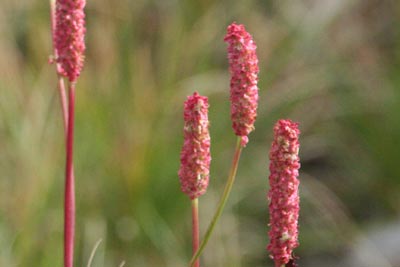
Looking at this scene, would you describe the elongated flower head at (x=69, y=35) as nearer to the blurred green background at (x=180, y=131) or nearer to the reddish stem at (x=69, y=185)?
the reddish stem at (x=69, y=185)

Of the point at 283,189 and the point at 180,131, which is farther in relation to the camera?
the point at 180,131

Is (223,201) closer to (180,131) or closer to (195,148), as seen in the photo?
(195,148)

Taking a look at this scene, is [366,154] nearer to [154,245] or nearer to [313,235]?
[313,235]

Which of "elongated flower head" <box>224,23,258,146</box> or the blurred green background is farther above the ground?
the blurred green background

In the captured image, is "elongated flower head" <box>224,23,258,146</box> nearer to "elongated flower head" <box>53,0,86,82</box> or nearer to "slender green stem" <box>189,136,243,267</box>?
"slender green stem" <box>189,136,243,267</box>

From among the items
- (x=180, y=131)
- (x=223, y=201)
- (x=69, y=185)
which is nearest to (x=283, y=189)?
(x=223, y=201)

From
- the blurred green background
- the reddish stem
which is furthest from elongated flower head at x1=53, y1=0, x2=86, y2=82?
the blurred green background
